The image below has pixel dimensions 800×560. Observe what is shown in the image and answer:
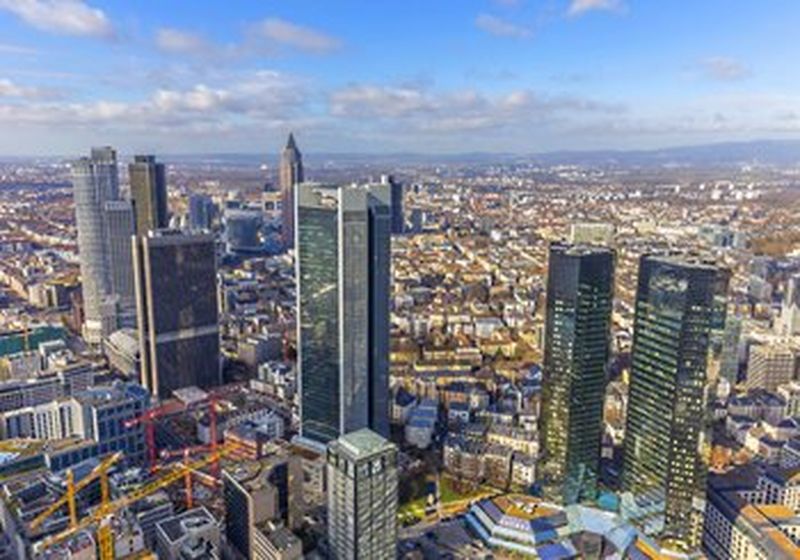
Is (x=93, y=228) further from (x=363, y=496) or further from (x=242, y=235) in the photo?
(x=363, y=496)

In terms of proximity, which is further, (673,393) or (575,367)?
(575,367)

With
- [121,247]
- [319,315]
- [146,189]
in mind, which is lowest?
[121,247]

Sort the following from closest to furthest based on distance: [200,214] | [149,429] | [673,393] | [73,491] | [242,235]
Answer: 1. [673,393]
2. [73,491]
3. [149,429]
4. [242,235]
5. [200,214]

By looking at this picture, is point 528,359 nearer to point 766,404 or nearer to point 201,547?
point 766,404

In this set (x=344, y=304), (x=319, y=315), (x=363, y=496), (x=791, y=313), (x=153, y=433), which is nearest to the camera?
(x=363, y=496)

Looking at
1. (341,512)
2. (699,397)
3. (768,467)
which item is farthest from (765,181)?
(341,512)

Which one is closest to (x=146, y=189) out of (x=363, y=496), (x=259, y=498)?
(x=259, y=498)

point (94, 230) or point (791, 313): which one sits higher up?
point (94, 230)

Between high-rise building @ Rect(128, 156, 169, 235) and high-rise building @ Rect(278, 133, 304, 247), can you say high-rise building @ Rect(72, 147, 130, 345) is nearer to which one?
high-rise building @ Rect(128, 156, 169, 235)
